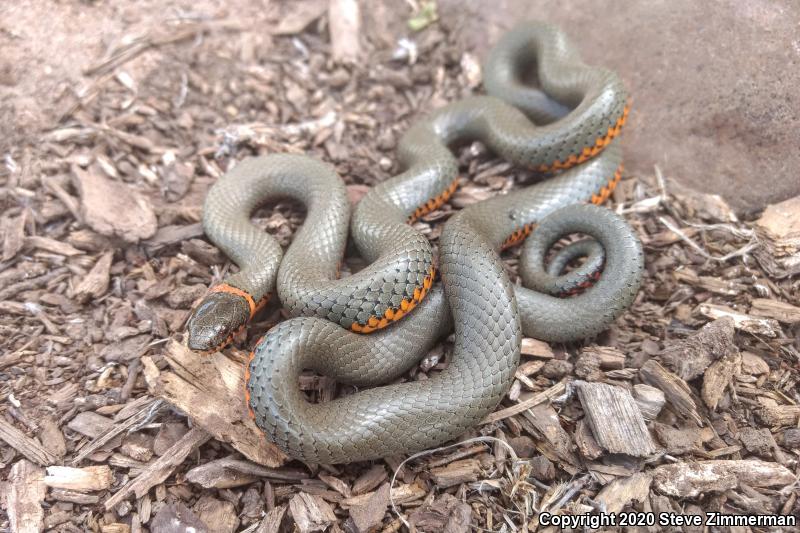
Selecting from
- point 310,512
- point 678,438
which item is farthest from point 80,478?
point 678,438

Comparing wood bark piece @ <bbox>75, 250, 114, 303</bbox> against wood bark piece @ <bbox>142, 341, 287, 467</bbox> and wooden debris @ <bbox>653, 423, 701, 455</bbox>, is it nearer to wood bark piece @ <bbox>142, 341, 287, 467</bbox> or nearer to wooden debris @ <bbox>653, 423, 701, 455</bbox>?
wood bark piece @ <bbox>142, 341, 287, 467</bbox>

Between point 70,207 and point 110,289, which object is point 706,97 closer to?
point 110,289

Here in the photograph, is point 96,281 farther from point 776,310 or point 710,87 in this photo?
point 710,87

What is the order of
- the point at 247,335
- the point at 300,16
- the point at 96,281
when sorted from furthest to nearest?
the point at 300,16 < the point at 96,281 < the point at 247,335

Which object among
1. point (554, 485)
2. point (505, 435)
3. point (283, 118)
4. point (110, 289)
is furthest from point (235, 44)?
point (554, 485)

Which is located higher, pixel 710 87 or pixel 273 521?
pixel 710 87

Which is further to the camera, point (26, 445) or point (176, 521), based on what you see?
point (26, 445)
